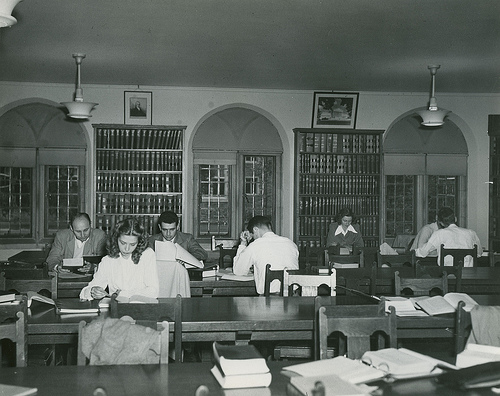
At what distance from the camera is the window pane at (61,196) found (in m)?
8.75

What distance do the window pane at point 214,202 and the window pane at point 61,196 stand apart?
180cm

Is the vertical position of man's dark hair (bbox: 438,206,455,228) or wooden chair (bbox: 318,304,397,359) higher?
man's dark hair (bbox: 438,206,455,228)

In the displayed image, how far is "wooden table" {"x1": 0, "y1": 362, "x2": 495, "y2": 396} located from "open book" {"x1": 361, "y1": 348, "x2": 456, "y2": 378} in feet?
0.13

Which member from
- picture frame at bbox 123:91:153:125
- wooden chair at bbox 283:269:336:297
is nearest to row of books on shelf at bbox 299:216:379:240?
picture frame at bbox 123:91:153:125

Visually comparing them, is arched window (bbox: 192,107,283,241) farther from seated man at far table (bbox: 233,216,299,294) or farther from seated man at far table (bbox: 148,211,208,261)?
seated man at far table (bbox: 233,216,299,294)

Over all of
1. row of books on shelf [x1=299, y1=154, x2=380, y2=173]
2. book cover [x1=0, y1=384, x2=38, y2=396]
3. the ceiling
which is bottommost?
book cover [x1=0, y1=384, x2=38, y2=396]

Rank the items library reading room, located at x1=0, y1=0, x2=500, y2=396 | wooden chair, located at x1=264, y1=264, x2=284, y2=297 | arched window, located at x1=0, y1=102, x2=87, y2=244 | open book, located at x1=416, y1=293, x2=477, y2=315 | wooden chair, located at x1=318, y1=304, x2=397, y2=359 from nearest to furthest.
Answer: library reading room, located at x1=0, y1=0, x2=500, y2=396 → wooden chair, located at x1=318, y1=304, x2=397, y2=359 → open book, located at x1=416, y1=293, x2=477, y2=315 → wooden chair, located at x1=264, y1=264, x2=284, y2=297 → arched window, located at x1=0, y1=102, x2=87, y2=244

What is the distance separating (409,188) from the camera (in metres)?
9.55

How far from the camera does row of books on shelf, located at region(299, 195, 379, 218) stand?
898 cm

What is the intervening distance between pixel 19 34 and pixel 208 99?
10.8ft

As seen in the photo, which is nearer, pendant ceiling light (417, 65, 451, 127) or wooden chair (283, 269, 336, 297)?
wooden chair (283, 269, 336, 297)

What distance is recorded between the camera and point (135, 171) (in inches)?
337

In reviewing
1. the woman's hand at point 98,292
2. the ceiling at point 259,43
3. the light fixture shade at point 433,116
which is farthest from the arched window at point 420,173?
the woman's hand at point 98,292

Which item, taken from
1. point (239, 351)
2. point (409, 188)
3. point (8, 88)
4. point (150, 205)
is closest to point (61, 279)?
point (239, 351)
